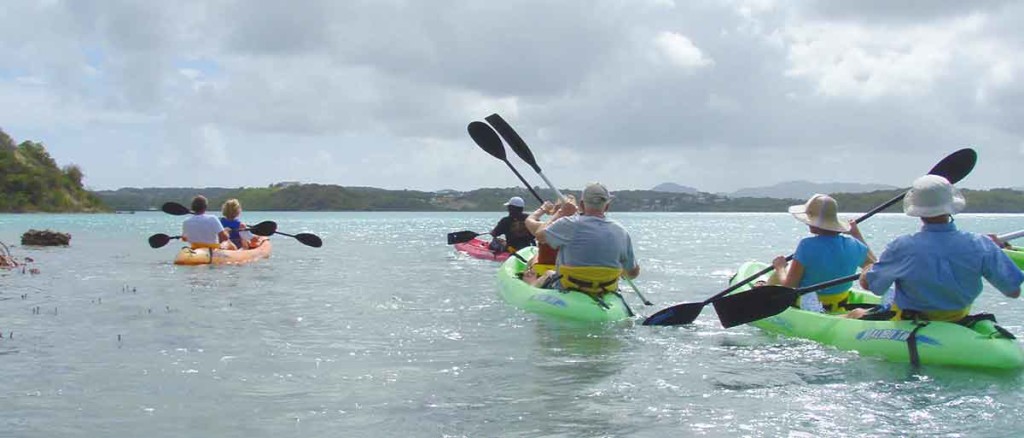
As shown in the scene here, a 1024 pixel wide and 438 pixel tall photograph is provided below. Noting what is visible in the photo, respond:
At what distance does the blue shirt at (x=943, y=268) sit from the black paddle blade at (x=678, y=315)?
260 centimetres

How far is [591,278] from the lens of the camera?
1098 centimetres

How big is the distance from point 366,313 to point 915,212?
730 cm

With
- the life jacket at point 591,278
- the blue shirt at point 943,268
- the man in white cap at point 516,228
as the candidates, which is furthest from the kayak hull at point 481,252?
the blue shirt at point 943,268

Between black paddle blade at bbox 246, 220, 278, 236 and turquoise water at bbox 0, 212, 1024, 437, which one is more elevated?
black paddle blade at bbox 246, 220, 278, 236

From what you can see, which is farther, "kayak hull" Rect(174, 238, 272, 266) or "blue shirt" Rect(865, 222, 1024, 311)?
"kayak hull" Rect(174, 238, 272, 266)

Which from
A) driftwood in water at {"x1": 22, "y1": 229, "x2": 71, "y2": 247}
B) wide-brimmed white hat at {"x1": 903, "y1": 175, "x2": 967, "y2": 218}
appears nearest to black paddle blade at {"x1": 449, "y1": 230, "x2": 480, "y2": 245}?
wide-brimmed white hat at {"x1": 903, "y1": 175, "x2": 967, "y2": 218}

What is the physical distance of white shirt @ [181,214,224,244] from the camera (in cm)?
1923

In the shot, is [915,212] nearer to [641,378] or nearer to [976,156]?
[641,378]

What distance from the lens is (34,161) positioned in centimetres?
11562

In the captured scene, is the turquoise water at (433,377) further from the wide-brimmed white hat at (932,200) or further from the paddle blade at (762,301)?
the wide-brimmed white hat at (932,200)

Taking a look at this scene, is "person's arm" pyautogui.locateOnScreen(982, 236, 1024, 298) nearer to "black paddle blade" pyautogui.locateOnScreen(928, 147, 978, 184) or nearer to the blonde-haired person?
"black paddle blade" pyautogui.locateOnScreen(928, 147, 978, 184)

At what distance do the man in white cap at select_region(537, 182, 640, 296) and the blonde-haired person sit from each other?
11.4 metres

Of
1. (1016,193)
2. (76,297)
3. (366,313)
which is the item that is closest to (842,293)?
(366,313)

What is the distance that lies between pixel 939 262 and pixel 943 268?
0.20 feet
